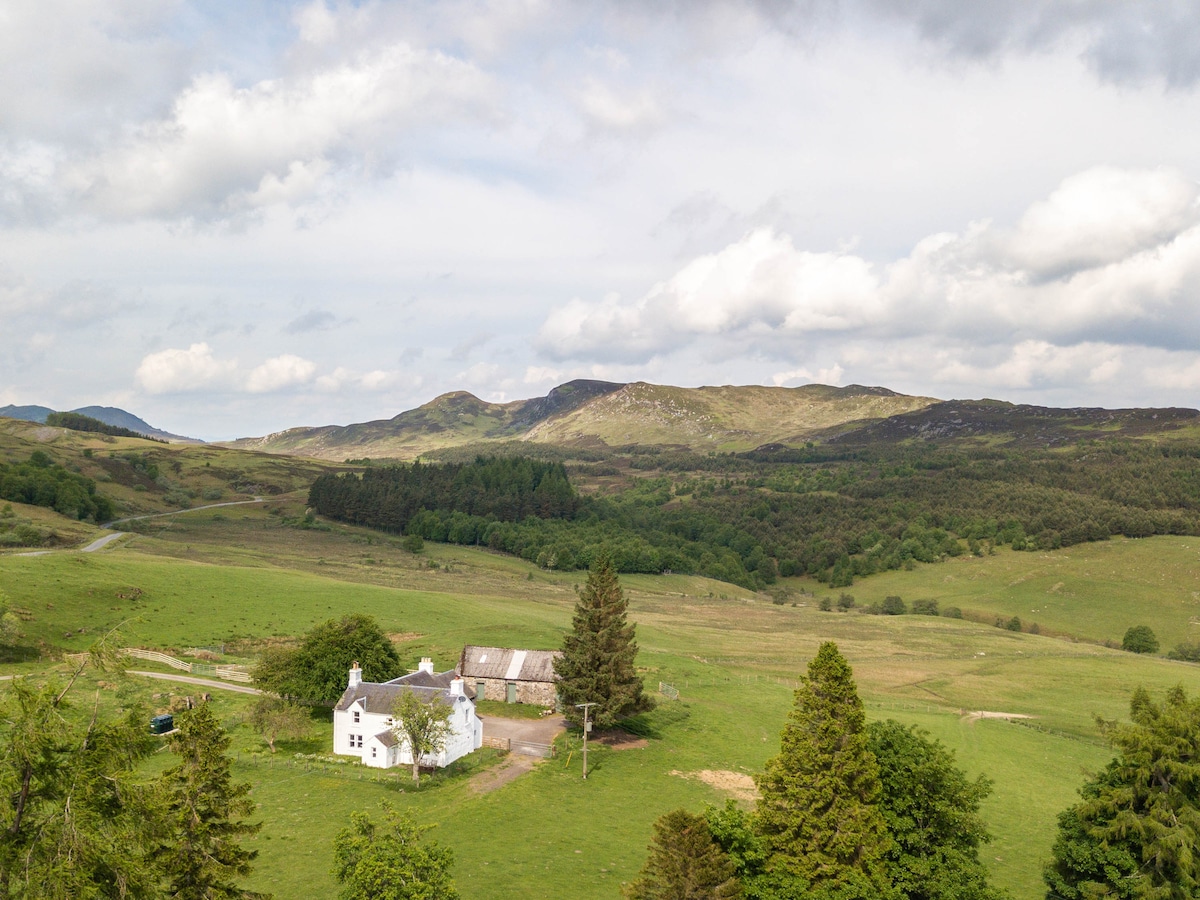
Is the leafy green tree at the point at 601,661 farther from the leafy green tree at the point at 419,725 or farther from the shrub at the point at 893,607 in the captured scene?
the shrub at the point at 893,607

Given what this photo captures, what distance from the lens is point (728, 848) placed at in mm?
30562

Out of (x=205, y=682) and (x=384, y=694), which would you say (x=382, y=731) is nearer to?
(x=384, y=694)

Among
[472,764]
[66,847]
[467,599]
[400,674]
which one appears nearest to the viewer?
[66,847]

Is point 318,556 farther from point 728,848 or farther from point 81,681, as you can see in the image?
point 728,848

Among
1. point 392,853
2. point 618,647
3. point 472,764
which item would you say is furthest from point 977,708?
point 392,853

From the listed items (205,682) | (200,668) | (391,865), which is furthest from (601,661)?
(200,668)

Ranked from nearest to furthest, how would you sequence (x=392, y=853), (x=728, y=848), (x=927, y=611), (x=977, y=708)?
1. (x=392, y=853)
2. (x=728, y=848)
3. (x=977, y=708)
4. (x=927, y=611)

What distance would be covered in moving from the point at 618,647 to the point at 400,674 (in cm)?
1803

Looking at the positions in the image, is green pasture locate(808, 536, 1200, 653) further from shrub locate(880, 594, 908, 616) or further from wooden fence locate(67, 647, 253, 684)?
Answer: wooden fence locate(67, 647, 253, 684)

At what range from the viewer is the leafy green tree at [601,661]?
54531 mm

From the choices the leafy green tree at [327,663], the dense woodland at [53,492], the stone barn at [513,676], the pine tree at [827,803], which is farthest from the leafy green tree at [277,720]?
the dense woodland at [53,492]

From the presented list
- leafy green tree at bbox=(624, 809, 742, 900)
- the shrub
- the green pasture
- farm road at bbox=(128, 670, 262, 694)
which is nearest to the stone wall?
farm road at bbox=(128, 670, 262, 694)

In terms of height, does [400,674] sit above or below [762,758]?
above

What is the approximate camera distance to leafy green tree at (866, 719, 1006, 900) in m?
30.9
